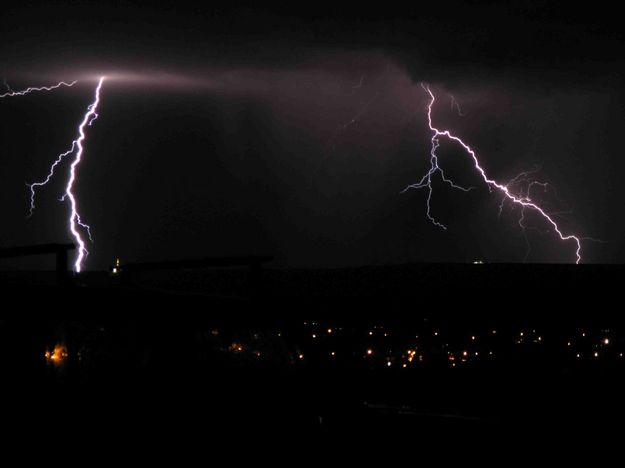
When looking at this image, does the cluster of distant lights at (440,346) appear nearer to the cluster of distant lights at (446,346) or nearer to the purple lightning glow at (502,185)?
the cluster of distant lights at (446,346)

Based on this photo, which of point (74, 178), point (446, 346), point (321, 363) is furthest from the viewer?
point (74, 178)

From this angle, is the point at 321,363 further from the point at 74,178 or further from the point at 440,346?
the point at 74,178

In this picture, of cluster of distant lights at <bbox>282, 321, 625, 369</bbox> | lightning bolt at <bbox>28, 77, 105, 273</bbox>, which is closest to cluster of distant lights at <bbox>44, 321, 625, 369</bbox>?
cluster of distant lights at <bbox>282, 321, 625, 369</bbox>

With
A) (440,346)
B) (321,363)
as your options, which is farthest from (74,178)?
(321,363)

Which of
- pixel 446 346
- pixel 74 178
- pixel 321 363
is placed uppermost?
pixel 74 178

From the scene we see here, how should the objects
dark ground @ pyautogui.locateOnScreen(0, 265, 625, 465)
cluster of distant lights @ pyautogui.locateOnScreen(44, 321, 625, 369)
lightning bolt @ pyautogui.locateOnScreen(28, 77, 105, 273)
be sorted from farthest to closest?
lightning bolt @ pyautogui.locateOnScreen(28, 77, 105, 273), cluster of distant lights @ pyautogui.locateOnScreen(44, 321, 625, 369), dark ground @ pyautogui.locateOnScreen(0, 265, 625, 465)

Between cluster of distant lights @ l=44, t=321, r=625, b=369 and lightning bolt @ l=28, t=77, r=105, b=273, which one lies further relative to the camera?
lightning bolt @ l=28, t=77, r=105, b=273

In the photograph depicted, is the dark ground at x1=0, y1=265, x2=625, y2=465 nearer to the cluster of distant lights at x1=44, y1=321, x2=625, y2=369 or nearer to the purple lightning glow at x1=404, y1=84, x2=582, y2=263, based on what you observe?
the cluster of distant lights at x1=44, y1=321, x2=625, y2=369
